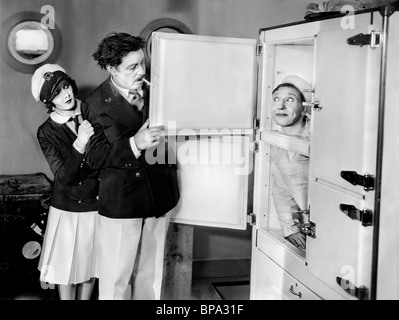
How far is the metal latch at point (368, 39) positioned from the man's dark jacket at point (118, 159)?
88 centimetres

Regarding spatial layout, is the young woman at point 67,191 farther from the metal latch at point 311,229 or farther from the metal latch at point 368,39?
the metal latch at point 368,39

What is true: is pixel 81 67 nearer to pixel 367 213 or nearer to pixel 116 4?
pixel 116 4

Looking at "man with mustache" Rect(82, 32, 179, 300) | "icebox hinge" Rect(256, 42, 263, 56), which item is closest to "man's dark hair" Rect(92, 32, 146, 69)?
"man with mustache" Rect(82, 32, 179, 300)

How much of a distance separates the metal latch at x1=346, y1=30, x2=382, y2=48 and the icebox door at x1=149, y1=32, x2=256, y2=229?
24.8 inches

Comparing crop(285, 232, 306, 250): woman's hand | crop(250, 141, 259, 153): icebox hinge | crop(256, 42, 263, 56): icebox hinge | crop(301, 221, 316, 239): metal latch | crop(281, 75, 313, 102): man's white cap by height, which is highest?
crop(256, 42, 263, 56): icebox hinge

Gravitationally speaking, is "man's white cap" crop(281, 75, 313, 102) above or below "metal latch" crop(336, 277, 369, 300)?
above

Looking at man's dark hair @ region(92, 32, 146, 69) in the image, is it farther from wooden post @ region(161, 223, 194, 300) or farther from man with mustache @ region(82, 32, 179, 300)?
wooden post @ region(161, 223, 194, 300)

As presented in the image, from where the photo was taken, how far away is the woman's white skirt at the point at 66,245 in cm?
194

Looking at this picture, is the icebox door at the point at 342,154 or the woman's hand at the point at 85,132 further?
the woman's hand at the point at 85,132

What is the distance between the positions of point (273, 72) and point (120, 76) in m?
0.65

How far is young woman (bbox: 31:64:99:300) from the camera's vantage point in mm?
1863

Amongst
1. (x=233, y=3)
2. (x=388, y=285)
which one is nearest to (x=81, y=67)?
(x=233, y=3)

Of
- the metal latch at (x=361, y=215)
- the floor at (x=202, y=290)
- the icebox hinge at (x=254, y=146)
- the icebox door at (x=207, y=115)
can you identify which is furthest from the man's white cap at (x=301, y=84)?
the floor at (x=202, y=290)

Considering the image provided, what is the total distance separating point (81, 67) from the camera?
1.96 metres
